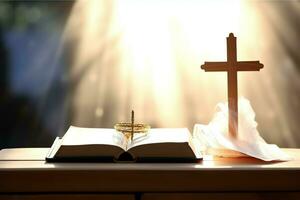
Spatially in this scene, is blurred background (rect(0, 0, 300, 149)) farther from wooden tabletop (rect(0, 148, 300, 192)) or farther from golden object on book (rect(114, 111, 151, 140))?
wooden tabletop (rect(0, 148, 300, 192))

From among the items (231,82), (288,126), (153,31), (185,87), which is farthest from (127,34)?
(288,126)

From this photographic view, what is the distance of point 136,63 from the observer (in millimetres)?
1567

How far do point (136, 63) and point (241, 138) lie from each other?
0.54m

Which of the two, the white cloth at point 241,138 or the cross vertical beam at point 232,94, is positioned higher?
the cross vertical beam at point 232,94

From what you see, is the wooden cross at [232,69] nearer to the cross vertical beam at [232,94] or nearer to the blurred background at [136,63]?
the cross vertical beam at [232,94]

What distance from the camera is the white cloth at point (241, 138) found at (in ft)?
3.72
